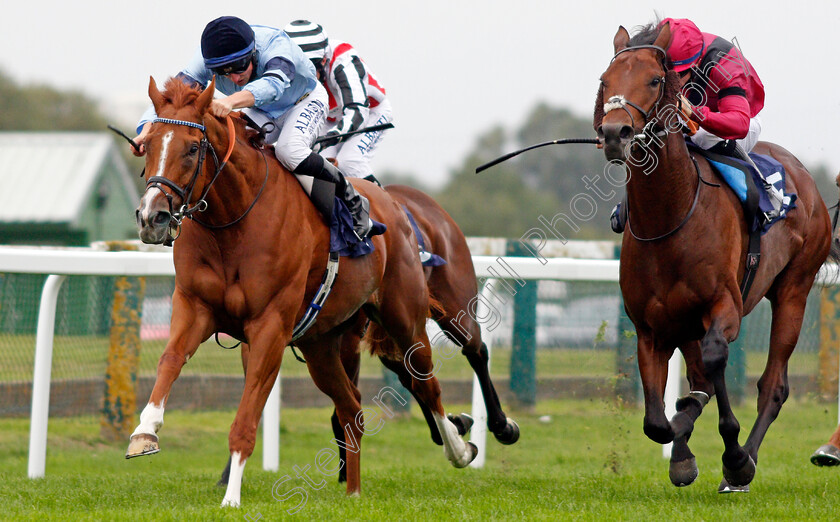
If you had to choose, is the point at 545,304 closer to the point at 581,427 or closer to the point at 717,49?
the point at 581,427

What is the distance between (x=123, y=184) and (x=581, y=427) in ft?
79.8

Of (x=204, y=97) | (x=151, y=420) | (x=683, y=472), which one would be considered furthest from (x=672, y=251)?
(x=151, y=420)

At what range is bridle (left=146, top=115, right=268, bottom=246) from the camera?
12.8ft

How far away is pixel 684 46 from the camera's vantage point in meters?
4.84

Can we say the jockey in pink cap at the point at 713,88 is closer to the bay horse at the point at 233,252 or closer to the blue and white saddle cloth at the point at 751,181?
the blue and white saddle cloth at the point at 751,181

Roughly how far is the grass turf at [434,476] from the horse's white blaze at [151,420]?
379 mm

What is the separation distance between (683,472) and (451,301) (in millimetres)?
1836

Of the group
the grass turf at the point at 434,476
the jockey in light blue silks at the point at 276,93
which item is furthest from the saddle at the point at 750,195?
the jockey in light blue silks at the point at 276,93

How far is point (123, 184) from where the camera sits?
29531mm

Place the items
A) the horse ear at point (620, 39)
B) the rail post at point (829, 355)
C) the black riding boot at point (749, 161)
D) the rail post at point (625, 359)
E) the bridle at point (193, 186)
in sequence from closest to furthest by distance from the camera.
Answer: the bridle at point (193, 186) → the horse ear at point (620, 39) → the black riding boot at point (749, 161) → the rail post at point (625, 359) → the rail post at point (829, 355)

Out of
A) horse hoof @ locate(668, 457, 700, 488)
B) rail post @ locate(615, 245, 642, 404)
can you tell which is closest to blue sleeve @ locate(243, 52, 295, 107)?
horse hoof @ locate(668, 457, 700, 488)

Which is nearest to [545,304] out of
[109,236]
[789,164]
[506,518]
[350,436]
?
[789,164]

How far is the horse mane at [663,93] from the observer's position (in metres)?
4.48

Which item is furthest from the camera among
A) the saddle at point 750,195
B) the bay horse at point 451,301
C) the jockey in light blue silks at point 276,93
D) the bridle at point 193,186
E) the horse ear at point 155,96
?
the bay horse at point 451,301
